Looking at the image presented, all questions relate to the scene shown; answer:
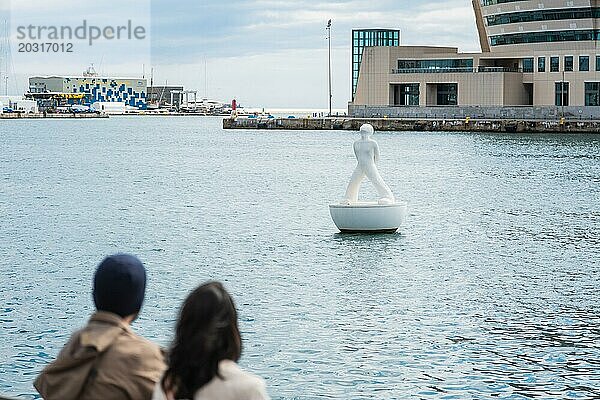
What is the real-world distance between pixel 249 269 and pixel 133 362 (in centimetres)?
1658

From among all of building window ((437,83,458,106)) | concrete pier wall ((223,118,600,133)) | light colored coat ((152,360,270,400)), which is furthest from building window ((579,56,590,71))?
light colored coat ((152,360,270,400))

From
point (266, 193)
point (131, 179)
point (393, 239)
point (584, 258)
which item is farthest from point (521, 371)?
point (131, 179)

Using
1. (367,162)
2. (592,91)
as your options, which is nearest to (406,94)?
(592,91)

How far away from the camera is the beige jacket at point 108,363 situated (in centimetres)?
477

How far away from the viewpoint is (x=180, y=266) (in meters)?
21.9

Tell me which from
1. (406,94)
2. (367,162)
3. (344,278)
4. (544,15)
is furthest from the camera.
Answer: (406,94)

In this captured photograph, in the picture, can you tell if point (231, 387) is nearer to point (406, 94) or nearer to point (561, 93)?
point (561, 93)

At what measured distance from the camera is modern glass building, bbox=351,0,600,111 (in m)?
108

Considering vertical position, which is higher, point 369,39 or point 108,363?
point 369,39

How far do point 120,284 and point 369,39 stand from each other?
156 meters

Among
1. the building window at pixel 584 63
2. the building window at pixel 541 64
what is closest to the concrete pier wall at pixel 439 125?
the building window at pixel 541 64

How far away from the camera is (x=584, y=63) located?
10744 centimetres

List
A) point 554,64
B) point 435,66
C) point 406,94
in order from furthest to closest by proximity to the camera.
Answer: point 406,94 < point 435,66 < point 554,64

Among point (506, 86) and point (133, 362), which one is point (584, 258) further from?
point (506, 86)
